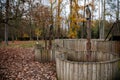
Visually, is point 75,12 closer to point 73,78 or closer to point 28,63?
point 28,63

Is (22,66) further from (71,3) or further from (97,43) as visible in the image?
(71,3)

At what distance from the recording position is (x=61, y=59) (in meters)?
6.38

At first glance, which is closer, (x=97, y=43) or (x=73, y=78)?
(x=73, y=78)

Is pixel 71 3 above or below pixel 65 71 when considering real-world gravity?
above

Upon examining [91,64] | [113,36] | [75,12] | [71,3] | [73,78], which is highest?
[71,3]

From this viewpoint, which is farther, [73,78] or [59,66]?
[59,66]

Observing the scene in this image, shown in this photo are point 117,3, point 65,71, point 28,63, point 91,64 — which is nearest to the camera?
point 91,64

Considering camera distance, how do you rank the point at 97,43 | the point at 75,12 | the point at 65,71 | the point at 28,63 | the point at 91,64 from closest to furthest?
the point at 91,64 < the point at 65,71 < the point at 28,63 < the point at 97,43 < the point at 75,12

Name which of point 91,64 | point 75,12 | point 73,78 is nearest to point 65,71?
point 73,78

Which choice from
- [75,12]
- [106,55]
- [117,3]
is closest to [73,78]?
[106,55]

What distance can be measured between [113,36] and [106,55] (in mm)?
3054

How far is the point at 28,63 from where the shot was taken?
8.38m

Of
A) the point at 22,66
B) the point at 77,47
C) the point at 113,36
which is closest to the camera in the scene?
the point at 22,66

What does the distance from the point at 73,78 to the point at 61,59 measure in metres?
0.91
